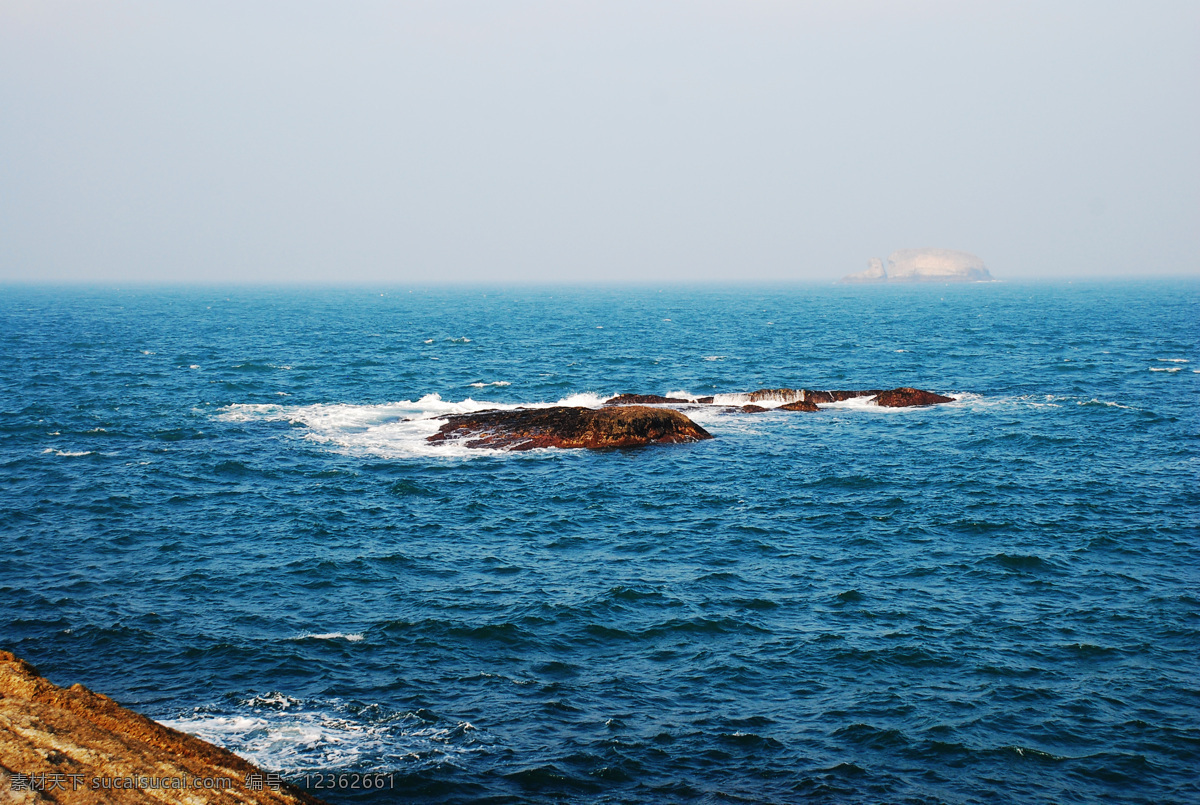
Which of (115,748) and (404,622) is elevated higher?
Answer: (115,748)

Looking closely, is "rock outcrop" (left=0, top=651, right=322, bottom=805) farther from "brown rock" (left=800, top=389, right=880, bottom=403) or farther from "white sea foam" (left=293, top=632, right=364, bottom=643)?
"brown rock" (left=800, top=389, right=880, bottom=403)

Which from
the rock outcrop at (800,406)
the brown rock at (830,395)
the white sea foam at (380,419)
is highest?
the brown rock at (830,395)

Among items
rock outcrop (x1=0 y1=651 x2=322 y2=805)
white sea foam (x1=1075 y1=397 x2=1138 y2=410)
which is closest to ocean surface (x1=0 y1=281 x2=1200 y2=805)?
white sea foam (x1=1075 y1=397 x2=1138 y2=410)

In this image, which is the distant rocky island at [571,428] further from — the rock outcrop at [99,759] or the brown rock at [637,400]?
the rock outcrop at [99,759]

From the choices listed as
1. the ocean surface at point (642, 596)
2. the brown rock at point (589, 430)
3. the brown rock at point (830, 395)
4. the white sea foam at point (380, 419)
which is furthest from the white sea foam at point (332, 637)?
the brown rock at point (830, 395)

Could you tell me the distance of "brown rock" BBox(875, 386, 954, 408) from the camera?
52.0 meters

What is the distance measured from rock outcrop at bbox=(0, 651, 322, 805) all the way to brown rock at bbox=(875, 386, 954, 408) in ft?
151

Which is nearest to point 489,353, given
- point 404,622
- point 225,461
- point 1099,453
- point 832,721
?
point 225,461

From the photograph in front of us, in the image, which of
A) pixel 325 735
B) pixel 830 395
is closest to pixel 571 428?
pixel 830 395

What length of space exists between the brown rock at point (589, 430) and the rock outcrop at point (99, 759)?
2959cm

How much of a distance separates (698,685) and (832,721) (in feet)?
10.0

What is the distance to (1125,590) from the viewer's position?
23984mm

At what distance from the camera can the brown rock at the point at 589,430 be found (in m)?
42.0

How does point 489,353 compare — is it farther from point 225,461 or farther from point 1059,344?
point 1059,344
